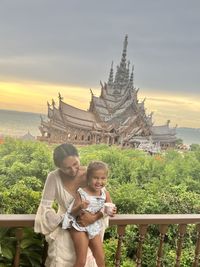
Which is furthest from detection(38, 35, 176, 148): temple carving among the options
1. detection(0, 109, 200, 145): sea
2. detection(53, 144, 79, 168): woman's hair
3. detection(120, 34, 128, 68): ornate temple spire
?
detection(53, 144, 79, 168): woman's hair

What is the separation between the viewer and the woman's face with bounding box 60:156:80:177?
172 cm

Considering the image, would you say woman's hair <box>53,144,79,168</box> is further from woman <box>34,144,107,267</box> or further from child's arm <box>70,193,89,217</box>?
child's arm <box>70,193,89,217</box>

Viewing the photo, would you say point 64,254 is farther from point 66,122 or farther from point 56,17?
point 66,122

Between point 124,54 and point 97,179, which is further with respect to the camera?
point 124,54

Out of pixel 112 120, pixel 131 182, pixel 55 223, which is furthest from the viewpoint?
pixel 131 182

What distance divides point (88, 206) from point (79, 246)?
0.17 metres

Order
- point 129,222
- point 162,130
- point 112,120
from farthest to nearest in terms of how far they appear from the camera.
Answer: point 112,120 → point 162,130 → point 129,222

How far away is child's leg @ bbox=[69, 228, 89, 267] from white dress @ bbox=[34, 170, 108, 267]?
0.13 feet

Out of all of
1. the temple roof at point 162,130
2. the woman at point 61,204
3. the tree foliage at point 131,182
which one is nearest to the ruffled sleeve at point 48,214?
the woman at point 61,204

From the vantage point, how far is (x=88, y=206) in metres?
1.73

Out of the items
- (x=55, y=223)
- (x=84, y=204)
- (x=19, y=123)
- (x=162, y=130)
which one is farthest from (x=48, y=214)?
(x=162, y=130)

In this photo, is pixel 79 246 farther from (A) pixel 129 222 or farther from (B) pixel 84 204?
(A) pixel 129 222

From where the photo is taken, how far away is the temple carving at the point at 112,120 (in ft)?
12.1

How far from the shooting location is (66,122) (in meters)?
3.87
